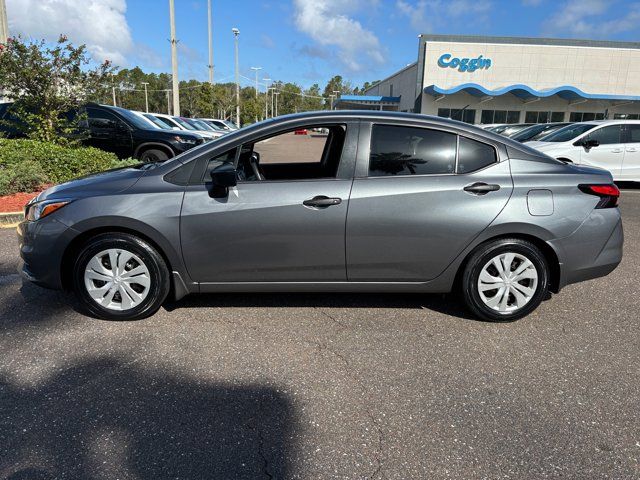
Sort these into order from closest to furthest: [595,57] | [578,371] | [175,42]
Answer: [578,371]
[175,42]
[595,57]

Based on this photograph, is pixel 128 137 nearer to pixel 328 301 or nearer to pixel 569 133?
pixel 328 301

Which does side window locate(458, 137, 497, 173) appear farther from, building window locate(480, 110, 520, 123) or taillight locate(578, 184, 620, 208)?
building window locate(480, 110, 520, 123)

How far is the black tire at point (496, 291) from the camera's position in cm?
366

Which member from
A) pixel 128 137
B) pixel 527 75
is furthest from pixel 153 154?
pixel 527 75

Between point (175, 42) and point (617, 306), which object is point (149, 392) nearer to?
point (617, 306)

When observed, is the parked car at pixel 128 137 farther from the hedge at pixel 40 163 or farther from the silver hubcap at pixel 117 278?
the silver hubcap at pixel 117 278

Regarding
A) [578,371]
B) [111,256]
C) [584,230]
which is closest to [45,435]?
[111,256]

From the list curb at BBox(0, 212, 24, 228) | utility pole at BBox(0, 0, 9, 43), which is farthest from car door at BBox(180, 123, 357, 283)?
utility pole at BBox(0, 0, 9, 43)

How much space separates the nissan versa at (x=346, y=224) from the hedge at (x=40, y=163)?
4.95m

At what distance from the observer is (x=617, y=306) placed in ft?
13.9

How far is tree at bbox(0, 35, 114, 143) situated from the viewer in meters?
8.65

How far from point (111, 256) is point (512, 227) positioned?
10.0 feet

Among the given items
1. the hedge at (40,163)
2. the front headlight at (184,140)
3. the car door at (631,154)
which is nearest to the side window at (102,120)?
the front headlight at (184,140)

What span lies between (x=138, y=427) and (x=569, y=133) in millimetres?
11545
